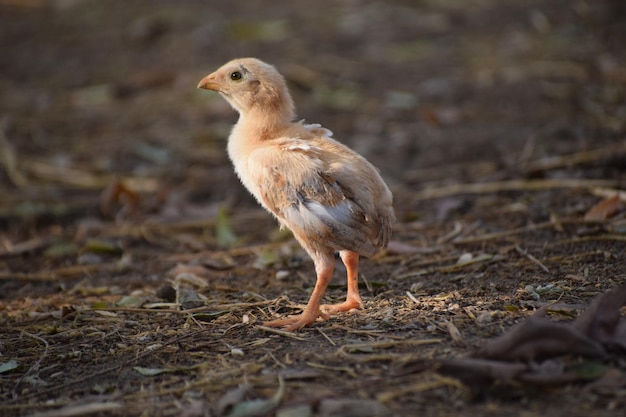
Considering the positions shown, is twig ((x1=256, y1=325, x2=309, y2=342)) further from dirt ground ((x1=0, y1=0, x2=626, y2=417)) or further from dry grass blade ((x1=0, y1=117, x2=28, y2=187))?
dry grass blade ((x1=0, y1=117, x2=28, y2=187))

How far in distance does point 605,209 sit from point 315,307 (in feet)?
7.26

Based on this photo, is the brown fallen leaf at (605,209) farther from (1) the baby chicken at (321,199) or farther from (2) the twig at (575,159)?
(1) the baby chicken at (321,199)

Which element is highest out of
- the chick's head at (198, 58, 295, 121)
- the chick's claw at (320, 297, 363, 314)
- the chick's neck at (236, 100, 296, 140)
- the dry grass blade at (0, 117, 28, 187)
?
the chick's head at (198, 58, 295, 121)

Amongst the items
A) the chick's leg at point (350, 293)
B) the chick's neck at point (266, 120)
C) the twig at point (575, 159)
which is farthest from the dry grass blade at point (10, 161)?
the twig at point (575, 159)

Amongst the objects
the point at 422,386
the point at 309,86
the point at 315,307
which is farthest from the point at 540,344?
the point at 309,86

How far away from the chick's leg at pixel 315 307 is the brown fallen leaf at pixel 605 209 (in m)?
1.95

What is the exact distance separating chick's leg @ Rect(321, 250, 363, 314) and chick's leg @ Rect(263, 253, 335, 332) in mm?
130

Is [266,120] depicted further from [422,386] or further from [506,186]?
[506,186]

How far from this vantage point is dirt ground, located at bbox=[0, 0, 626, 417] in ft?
10.9

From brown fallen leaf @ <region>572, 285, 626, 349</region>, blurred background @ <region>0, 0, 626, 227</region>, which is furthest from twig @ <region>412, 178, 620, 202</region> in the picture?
brown fallen leaf @ <region>572, 285, 626, 349</region>

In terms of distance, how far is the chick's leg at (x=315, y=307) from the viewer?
3.87 meters

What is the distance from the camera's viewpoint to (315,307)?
391cm

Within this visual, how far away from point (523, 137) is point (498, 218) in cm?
210

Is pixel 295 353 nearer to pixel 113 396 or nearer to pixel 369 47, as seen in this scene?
pixel 113 396
